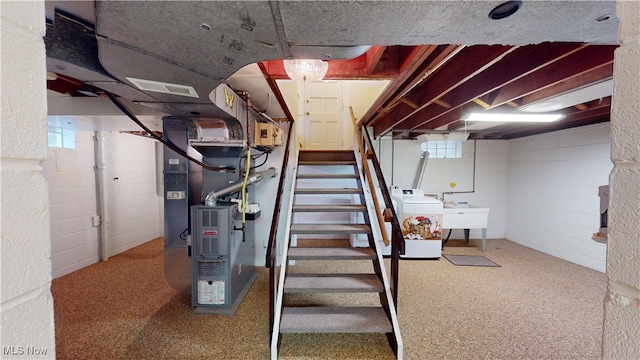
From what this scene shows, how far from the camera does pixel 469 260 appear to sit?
363 cm

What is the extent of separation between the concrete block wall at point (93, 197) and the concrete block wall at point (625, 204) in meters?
4.31

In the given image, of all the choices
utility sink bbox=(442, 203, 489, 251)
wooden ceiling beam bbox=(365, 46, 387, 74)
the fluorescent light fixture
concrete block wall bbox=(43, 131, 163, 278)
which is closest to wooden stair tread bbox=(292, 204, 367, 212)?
wooden ceiling beam bbox=(365, 46, 387, 74)

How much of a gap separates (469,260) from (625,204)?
376 centimetres

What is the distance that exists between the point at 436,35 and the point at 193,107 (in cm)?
164

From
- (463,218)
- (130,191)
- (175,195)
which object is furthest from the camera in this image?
(130,191)

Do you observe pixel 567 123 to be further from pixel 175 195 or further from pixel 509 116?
pixel 175 195

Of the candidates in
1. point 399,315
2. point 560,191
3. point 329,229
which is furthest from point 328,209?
point 560,191

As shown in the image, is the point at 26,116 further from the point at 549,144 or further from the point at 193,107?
the point at 549,144

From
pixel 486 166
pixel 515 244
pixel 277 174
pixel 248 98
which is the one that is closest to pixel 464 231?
pixel 515 244

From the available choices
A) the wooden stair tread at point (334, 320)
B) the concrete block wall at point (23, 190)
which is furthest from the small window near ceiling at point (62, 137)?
the concrete block wall at point (23, 190)

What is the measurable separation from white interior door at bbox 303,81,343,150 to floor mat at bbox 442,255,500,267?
2.68 metres

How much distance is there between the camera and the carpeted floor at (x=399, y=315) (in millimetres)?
1870

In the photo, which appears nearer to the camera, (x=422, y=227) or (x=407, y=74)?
(x=407, y=74)

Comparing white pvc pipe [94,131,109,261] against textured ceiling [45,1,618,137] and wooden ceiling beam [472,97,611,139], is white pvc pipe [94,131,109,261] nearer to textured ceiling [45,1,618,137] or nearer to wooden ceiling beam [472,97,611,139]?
textured ceiling [45,1,618,137]
